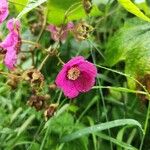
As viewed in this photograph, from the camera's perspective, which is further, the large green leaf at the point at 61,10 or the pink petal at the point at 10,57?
the large green leaf at the point at 61,10

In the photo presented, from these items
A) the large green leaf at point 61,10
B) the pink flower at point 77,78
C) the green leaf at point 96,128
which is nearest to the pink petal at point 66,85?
the pink flower at point 77,78

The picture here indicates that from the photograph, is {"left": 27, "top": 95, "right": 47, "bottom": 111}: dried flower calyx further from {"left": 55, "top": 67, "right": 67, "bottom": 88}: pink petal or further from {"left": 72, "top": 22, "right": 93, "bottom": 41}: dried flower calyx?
{"left": 72, "top": 22, "right": 93, "bottom": 41}: dried flower calyx

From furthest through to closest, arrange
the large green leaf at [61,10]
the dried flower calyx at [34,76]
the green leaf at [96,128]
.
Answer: the large green leaf at [61,10]
the green leaf at [96,128]
the dried flower calyx at [34,76]

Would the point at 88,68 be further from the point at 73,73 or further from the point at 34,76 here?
the point at 34,76

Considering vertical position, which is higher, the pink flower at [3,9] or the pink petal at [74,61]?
the pink flower at [3,9]

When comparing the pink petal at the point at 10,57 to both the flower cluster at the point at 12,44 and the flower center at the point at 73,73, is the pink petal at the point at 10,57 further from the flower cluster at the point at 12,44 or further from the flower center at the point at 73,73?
the flower center at the point at 73,73

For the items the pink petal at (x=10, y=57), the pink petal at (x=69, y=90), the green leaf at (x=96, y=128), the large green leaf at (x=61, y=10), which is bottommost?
the green leaf at (x=96, y=128)

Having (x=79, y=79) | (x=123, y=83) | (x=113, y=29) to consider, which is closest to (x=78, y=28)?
(x=79, y=79)

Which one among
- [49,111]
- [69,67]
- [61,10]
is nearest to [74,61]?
[69,67]
